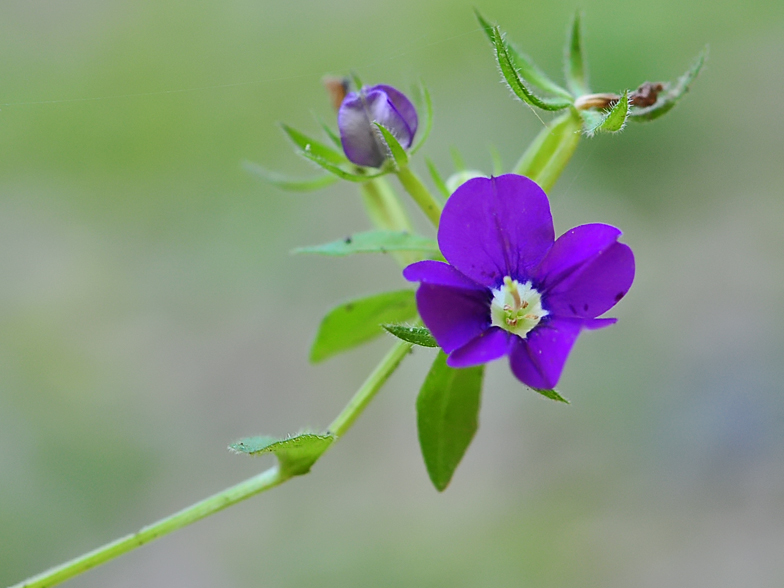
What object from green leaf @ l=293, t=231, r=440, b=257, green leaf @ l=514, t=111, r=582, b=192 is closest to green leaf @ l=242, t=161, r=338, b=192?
green leaf @ l=293, t=231, r=440, b=257

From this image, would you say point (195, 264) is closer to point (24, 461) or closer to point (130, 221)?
point (130, 221)

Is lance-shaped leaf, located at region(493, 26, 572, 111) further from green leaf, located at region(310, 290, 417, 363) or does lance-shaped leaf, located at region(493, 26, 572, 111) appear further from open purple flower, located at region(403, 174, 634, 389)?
green leaf, located at region(310, 290, 417, 363)

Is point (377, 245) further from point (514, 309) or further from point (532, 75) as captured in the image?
point (532, 75)

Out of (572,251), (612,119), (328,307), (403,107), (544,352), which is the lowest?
(544,352)

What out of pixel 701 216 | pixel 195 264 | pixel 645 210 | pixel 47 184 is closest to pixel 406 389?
pixel 195 264

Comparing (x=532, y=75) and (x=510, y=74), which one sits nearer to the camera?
(x=510, y=74)

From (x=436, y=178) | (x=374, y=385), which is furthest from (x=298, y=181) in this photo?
(x=374, y=385)
